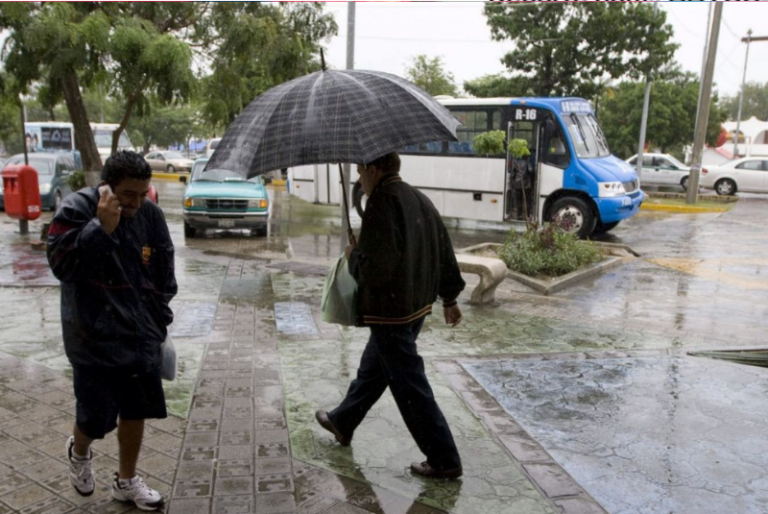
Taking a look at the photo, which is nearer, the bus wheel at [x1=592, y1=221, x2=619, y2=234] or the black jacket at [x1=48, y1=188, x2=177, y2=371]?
the black jacket at [x1=48, y1=188, x2=177, y2=371]

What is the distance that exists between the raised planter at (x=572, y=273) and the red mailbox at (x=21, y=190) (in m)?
7.44

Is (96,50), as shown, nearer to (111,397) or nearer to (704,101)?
(111,397)

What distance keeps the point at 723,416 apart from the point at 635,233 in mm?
10962

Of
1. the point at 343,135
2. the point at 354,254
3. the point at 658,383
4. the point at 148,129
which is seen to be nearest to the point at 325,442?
the point at 354,254

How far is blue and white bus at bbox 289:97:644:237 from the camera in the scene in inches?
531

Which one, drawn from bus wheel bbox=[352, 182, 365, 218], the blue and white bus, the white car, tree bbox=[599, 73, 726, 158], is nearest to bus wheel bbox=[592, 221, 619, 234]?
the blue and white bus

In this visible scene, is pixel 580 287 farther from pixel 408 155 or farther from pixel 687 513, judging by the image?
pixel 408 155

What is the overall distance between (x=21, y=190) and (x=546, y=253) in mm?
8784

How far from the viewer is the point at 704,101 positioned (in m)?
19.6

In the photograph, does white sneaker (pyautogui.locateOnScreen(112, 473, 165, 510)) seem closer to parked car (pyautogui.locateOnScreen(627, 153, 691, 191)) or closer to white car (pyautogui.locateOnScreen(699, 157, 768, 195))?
white car (pyautogui.locateOnScreen(699, 157, 768, 195))

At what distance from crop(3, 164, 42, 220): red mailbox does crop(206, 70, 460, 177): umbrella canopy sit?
961 cm

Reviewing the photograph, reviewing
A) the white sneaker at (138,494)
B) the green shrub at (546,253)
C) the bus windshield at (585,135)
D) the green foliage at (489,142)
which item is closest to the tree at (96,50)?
the green foliage at (489,142)

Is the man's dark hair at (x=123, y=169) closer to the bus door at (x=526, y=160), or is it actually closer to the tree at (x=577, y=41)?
the bus door at (x=526, y=160)

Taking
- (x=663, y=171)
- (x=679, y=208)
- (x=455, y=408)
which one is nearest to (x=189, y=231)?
(x=455, y=408)
